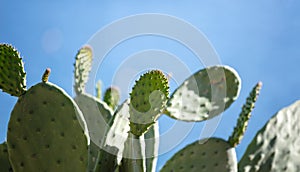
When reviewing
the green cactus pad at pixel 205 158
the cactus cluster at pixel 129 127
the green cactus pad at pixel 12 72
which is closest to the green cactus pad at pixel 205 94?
the cactus cluster at pixel 129 127

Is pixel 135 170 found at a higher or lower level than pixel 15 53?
lower

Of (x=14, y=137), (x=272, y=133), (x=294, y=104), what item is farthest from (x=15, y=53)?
(x=294, y=104)

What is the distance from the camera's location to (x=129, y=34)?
1.46 metres

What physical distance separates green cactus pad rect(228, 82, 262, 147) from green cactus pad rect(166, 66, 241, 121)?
17cm

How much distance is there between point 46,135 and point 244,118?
0.65 metres

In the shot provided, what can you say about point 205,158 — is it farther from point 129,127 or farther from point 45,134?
point 45,134

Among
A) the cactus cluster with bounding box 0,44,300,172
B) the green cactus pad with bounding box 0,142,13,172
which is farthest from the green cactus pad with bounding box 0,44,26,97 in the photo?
the green cactus pad with bounding box 0,142,13,172

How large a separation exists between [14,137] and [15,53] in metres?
0.24

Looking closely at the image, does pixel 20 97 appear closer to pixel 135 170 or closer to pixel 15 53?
pixel 15 53

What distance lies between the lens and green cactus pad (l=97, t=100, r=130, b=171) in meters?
1.41

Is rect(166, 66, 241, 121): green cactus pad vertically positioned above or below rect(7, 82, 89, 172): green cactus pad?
above

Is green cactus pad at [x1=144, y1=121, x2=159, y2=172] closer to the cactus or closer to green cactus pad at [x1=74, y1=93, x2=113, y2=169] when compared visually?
green cactus pad at [x1=74, y1=93, x2=113, y2=169]

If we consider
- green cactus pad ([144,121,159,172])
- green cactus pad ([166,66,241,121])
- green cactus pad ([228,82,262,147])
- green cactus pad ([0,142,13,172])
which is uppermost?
green cactus pad ([166,66,241,121])

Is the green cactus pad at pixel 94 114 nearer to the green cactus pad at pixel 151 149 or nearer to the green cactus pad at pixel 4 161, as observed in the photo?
the green cactus pad at pixel 151 149
